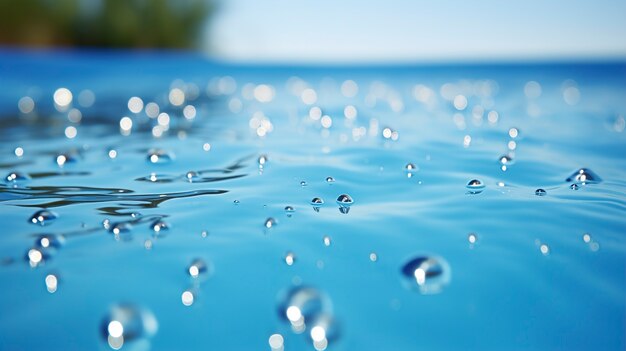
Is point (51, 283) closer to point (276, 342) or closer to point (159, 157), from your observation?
point (276, 342)

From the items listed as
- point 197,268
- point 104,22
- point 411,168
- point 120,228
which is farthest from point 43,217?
point 104,22

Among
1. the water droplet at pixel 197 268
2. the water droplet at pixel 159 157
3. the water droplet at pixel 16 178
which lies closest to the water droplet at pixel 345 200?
the water droplet at pixel 197 268

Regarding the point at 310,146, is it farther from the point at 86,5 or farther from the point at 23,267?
the point at 86,5

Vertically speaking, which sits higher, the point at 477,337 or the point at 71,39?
the point at 71,39

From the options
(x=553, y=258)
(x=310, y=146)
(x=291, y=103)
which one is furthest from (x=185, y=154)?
(x=291, y=103)

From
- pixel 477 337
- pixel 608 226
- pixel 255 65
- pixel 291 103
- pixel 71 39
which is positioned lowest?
pixel 477 337

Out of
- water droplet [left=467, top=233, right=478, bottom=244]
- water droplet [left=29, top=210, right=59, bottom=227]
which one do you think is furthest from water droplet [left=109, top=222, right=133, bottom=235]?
water droplet [left=467, top=233, right=478, bottom=244]

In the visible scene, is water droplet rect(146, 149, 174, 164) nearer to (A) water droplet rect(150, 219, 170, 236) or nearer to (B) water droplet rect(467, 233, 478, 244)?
(A) water droplet rect(150, 219, 170, 236)

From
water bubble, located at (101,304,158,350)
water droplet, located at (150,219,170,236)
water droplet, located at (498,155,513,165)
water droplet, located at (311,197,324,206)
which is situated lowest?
water bubble, located at (101,304,158,350)
